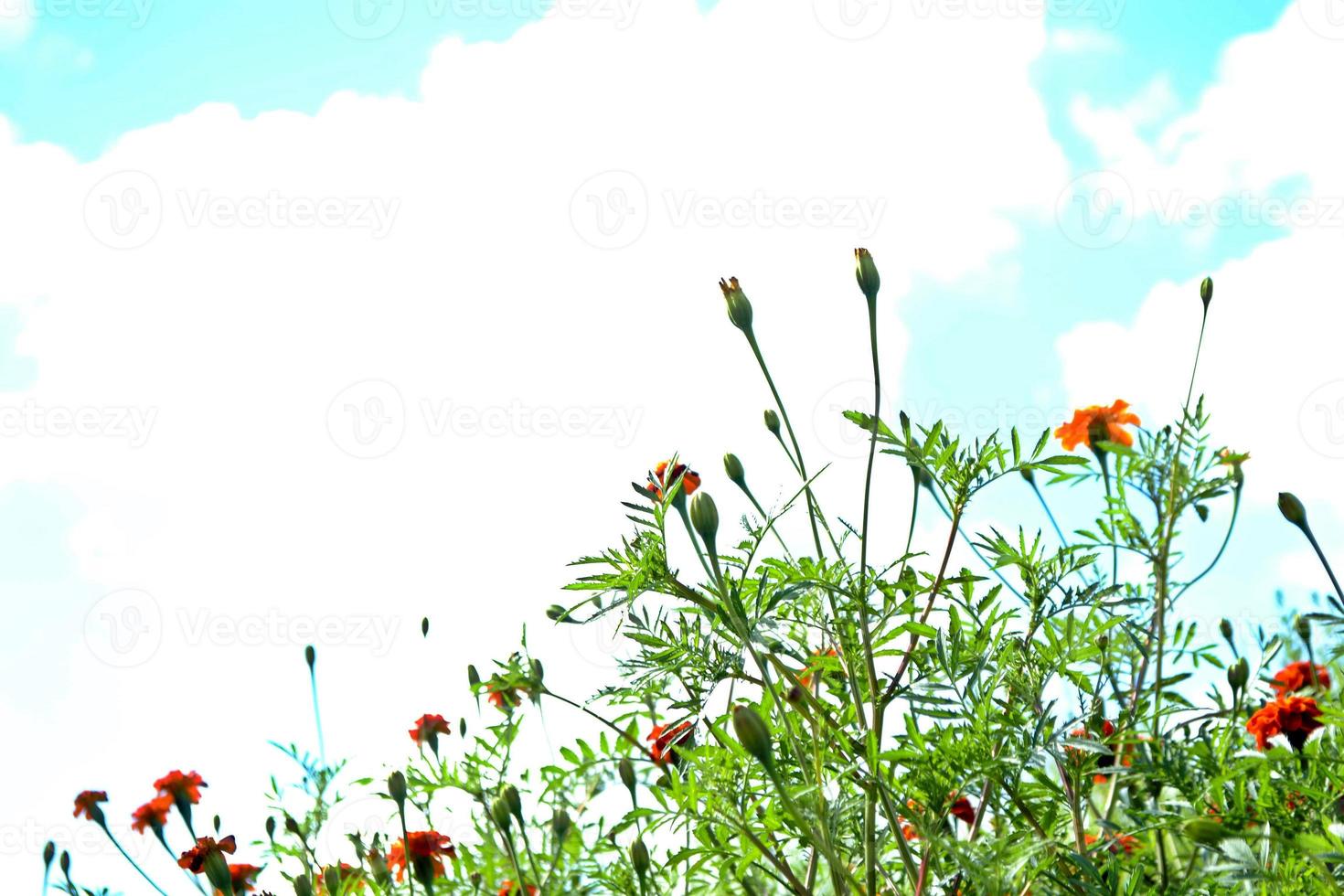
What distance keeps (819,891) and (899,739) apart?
45 centimetres

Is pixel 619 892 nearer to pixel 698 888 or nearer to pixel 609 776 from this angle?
pixel 698 888

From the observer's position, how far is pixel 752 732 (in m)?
1.24

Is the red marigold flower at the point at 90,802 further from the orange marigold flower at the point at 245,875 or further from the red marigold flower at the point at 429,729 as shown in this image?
the red marigold flower at the point at 429,729

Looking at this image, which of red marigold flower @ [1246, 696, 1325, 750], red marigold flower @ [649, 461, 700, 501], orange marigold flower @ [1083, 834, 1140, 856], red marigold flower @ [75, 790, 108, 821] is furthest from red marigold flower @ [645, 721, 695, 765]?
red marigold flower @ [75, 790, 108, 821]

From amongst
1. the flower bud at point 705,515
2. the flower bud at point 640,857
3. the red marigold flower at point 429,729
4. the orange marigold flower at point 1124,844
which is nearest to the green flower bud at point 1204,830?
the orange marigold flower at point 1124,844

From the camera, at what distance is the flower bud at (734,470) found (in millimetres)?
1835

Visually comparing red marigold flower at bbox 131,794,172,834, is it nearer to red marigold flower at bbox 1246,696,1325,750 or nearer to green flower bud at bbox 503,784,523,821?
green flower bud at bbox 503,784,523,821

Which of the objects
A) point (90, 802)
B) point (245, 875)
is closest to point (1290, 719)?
point (245, 875)

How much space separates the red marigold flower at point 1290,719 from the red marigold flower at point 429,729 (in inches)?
66.6

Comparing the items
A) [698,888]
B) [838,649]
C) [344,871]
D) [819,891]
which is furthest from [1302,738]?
[344,871]

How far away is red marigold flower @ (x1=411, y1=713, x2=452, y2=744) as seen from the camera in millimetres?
2545

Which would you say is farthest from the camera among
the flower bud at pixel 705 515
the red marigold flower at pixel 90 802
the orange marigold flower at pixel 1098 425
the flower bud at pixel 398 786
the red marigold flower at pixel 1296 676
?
the red marigold flower at pixel 90 802

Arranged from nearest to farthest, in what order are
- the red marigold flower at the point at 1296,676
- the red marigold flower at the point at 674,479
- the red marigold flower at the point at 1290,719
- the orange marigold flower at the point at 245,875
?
the red marigold flower at the point at 674,479 → the red marigold flower at the point at 1290,719 → the red marigold flower at the point at 1296,676 → the orange marigold flower at the point at 245,875

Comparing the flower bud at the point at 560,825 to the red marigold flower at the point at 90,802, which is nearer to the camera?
the flower bud at the point at 560,825
